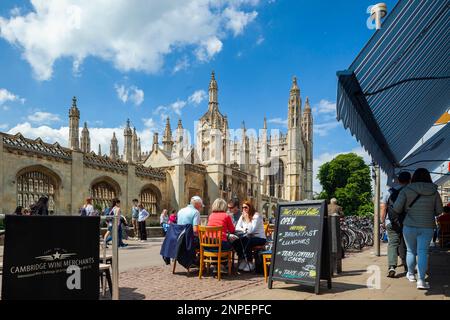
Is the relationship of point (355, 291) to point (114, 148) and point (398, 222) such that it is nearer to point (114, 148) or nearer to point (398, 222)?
point (398, 222)

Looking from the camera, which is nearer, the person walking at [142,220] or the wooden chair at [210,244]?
the wooden chair at [210,244]

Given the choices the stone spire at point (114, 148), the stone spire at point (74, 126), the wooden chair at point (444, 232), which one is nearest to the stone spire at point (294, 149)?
the stone spire at point (114, 148)

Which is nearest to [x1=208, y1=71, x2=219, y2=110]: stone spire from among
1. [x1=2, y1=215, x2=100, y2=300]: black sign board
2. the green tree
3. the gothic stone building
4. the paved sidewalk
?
the gothic stone building

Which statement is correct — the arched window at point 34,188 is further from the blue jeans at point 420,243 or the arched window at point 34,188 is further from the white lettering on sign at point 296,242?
the blue jeans at point 420,243

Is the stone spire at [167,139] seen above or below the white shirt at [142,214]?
above

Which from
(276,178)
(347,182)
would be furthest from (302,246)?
(276,178)

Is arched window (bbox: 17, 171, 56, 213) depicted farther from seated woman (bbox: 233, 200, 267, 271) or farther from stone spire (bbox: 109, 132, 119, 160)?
stone spire (bbox: 109, 132, 119, 160)

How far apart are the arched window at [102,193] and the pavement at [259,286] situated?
12734 mm

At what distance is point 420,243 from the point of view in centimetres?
550

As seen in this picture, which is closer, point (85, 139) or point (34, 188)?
point (34, 188)

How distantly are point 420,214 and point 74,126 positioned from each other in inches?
653

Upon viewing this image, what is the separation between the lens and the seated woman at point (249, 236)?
24.5 ft

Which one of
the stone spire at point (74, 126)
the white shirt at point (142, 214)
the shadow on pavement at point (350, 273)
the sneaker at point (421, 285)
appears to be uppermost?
the stone spire at point (74, 126)

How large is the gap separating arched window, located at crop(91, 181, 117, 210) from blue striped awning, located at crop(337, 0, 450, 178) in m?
15.4
